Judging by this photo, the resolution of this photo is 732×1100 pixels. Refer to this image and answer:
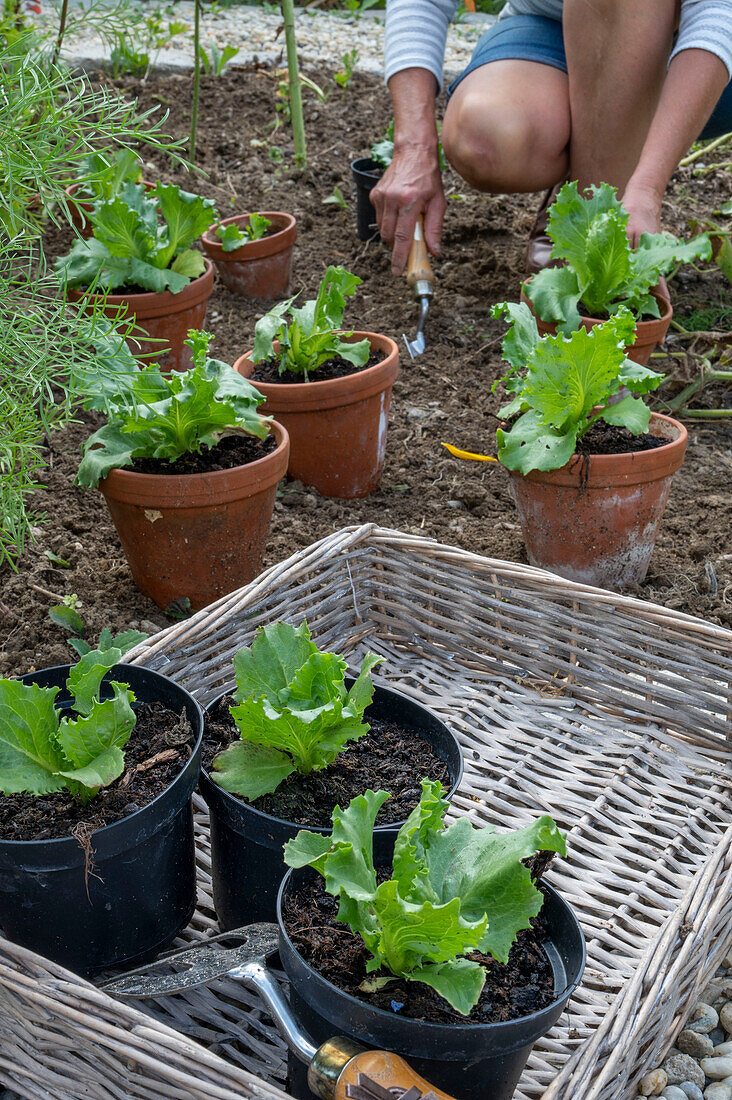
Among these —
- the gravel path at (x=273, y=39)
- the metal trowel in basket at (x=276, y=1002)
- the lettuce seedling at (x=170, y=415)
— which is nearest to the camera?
the metal trowel in basket at (x=276, y=1002)

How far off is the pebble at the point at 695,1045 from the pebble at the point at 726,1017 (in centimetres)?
4

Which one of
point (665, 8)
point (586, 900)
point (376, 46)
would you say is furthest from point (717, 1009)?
point (376, 46)

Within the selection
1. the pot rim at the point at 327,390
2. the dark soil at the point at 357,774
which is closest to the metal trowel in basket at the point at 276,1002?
the dark soil at the point at 357,774

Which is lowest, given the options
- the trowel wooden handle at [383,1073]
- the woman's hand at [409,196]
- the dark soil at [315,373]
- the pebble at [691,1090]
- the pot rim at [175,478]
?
the pebble at [691,1090]

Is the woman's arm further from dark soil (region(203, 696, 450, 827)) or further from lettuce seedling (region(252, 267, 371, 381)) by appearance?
dark soil (region(203, 696, 450, 827))

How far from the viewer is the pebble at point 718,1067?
1182mm

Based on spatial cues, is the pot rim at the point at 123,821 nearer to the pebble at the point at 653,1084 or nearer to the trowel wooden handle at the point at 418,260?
the pebble at the point at 653,1084

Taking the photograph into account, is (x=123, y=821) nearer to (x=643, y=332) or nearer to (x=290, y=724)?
(x=290, y=724)

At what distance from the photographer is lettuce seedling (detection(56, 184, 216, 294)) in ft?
7.77

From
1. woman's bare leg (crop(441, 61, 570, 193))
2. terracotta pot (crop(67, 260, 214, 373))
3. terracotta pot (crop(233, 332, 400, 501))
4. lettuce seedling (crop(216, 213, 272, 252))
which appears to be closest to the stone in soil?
terracotta pot (crop(233, 332, 400, 501))

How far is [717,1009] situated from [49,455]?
1796 millimetres

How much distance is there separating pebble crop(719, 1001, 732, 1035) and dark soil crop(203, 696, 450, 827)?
1.62ft

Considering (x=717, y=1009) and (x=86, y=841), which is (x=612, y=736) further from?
(x=86, y=841)

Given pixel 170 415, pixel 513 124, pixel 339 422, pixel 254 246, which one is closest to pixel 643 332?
pixel 339 422
